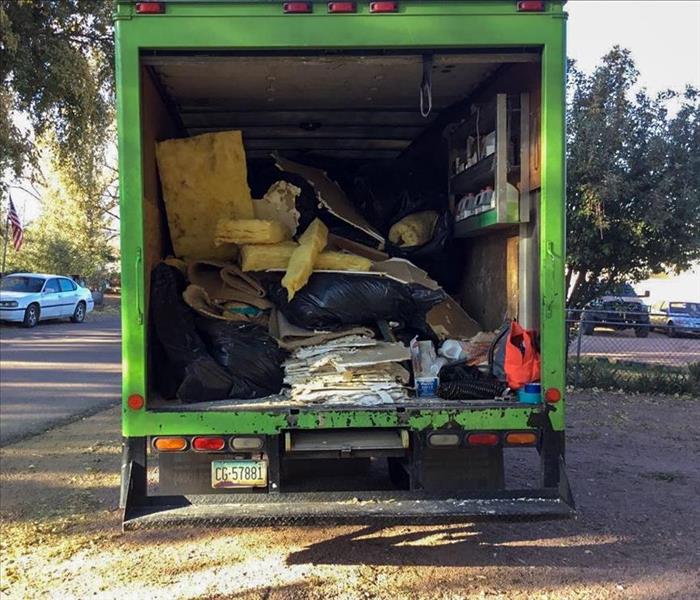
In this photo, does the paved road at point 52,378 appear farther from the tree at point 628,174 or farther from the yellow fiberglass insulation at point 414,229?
the tree at point 628,174

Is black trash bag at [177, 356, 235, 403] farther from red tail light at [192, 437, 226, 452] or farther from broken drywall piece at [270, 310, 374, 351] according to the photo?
broken drywall piece at [270, 310, 374, 351]

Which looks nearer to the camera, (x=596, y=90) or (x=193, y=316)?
(x=193, y=316)

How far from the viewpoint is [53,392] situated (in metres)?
9.48

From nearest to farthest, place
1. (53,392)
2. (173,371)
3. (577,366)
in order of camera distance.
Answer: (173,371) < (53,392) < (577,366)

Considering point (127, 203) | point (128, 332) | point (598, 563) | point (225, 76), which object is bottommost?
point (598, 563)

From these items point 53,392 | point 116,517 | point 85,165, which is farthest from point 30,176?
point 116,517

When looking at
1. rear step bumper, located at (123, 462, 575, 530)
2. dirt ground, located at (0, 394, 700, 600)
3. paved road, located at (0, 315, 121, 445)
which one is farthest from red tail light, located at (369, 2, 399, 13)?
paved road, located at (0, 315, 121, 445)

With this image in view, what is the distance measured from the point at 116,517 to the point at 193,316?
66.2 inches

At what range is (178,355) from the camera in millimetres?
3898

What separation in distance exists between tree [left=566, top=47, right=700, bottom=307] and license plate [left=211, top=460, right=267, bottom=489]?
8159 millimetres

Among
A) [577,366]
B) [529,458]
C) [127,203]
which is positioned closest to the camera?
[127,203]

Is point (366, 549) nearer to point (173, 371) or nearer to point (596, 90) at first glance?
point (173, 371)

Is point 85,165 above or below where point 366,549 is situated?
above

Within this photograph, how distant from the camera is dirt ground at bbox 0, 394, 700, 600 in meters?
3.76
